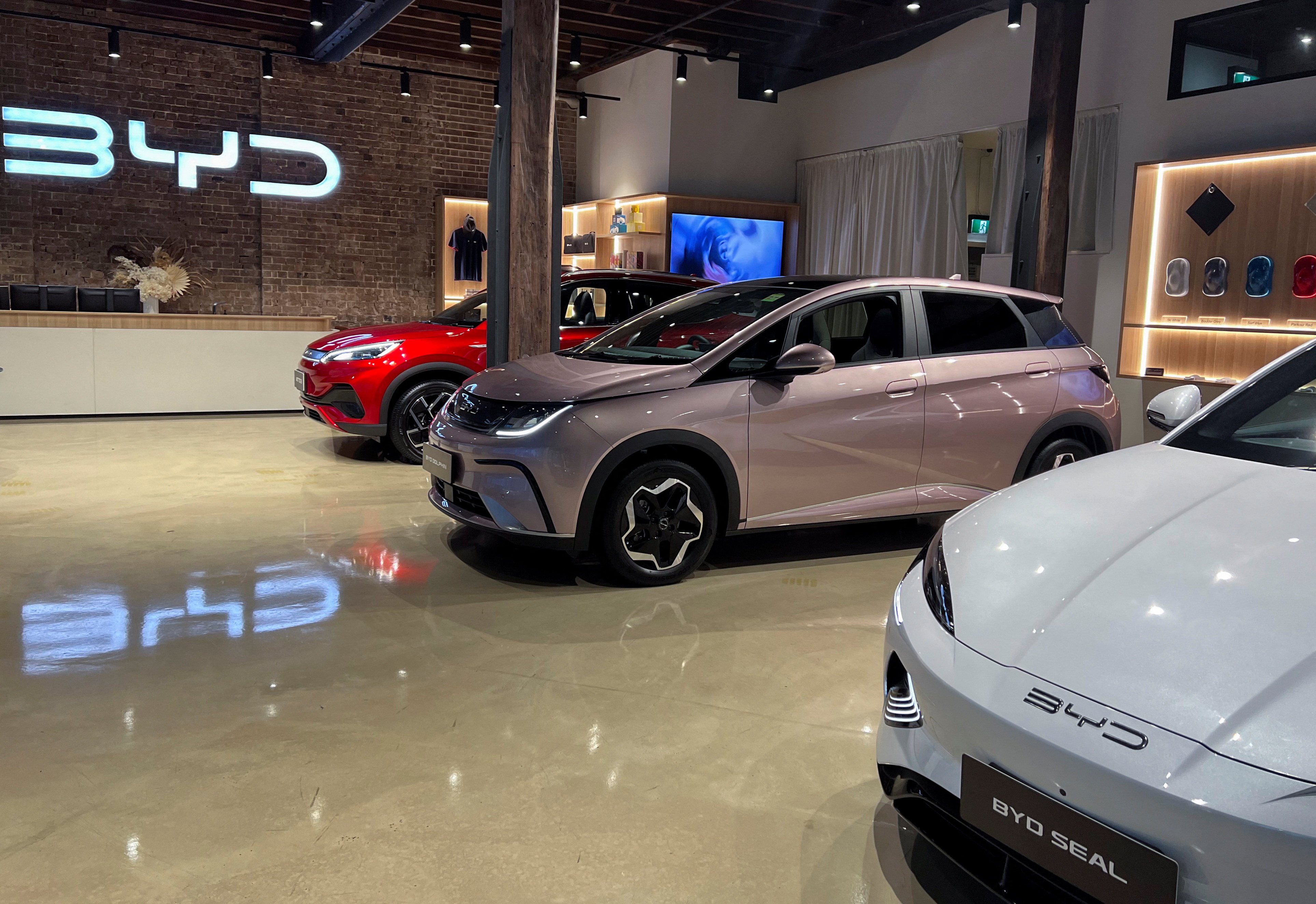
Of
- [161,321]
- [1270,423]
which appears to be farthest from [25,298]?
[1270,423]

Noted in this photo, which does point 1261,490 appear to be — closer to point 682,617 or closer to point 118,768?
point 682,617

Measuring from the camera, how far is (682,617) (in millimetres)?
3609

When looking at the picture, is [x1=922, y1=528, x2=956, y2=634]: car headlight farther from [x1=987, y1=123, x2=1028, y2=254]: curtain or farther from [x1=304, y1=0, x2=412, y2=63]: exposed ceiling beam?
[x1=304, y1=0, x2=412, y2=63]: exposed ceiling beam

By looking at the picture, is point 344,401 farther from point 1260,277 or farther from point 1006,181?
point 1006,181

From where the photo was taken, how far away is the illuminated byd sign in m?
10.4

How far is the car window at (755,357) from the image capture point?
396cm

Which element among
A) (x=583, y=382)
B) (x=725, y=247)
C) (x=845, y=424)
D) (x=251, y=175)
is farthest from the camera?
(x=251, y=175)

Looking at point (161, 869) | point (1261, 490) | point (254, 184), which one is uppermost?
point (254, 184)

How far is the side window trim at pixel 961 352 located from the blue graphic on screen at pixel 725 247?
6.05 m

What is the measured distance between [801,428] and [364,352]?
3383 mm

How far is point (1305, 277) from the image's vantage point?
643 centimetres

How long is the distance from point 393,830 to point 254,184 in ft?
35.7

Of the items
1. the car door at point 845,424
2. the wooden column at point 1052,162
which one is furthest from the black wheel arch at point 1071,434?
the wooden column at point 1052,162

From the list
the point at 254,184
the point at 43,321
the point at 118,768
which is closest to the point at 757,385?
the point at 118,768
